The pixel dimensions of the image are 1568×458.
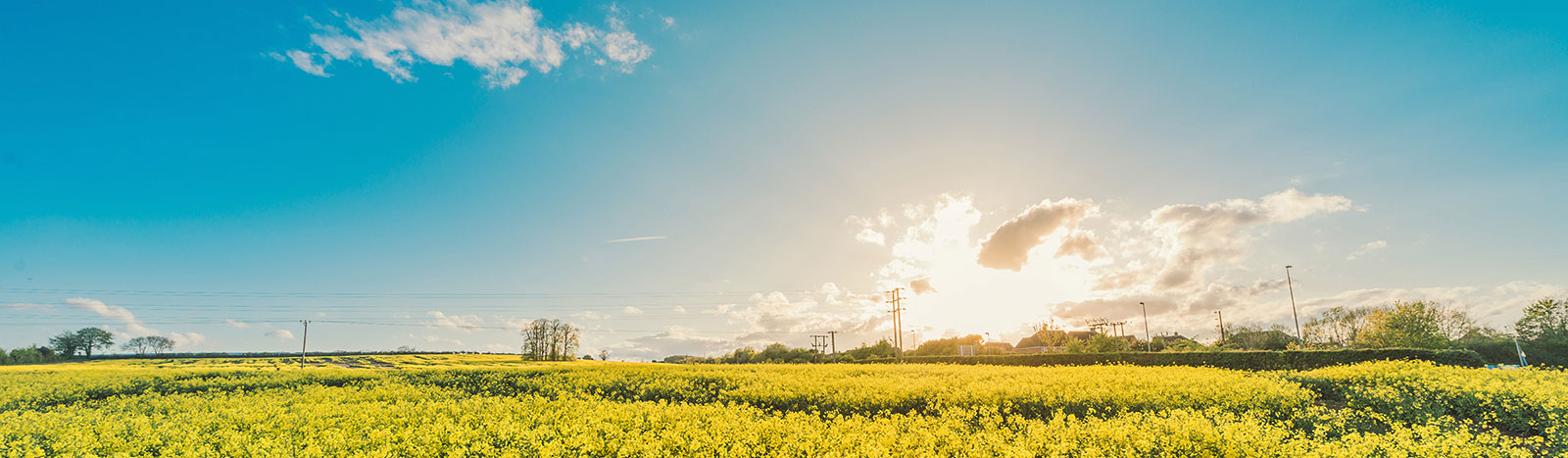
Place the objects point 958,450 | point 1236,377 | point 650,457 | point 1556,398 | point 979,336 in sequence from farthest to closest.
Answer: point 979,336 < point 1236,377 < point 1556,398 < point 958,450 < point 650,457

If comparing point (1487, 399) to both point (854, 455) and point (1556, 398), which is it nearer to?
point (1556, 398)

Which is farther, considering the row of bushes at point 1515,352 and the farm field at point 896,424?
the row of bushes at point 1515,352

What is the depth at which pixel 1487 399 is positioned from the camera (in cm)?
1247

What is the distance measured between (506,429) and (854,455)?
15.3ft

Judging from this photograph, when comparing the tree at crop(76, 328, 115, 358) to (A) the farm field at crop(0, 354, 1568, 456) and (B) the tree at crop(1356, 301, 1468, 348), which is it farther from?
(B) the tree at crop(1356, 301, 1468, 348)

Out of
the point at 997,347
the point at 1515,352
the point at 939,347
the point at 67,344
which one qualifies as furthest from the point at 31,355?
the point at 1515,352

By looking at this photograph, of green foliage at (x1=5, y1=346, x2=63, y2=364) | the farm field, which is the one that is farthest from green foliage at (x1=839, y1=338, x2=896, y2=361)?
green foliage at (x1=5, y1=346, x2=63, y2=364)

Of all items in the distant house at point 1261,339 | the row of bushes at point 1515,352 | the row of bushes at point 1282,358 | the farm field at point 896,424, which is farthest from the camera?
the distant house at point 1261,339

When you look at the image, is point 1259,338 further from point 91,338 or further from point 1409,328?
point 91,338

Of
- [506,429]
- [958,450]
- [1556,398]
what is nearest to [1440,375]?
[1556,398]

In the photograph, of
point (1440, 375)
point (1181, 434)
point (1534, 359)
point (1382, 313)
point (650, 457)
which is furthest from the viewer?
point (1382, 313)

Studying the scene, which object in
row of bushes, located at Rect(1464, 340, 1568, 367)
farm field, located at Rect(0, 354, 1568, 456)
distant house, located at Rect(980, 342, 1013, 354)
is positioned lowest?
distant house, located at Rect(980, 342, 1013, 354)

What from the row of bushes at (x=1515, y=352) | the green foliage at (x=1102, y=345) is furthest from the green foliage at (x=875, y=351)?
the row of bushes at (x=1515, y=352)

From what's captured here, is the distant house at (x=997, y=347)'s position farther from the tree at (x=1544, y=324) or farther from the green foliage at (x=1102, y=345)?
the tree at (x=1544, y=324)
